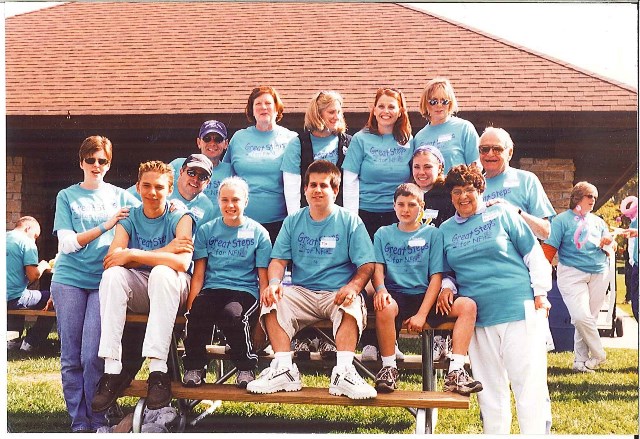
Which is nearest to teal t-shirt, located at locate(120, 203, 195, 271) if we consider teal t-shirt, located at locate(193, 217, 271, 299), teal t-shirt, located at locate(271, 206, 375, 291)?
teal t-shirt, located at locate(193, 217, 271, 299)

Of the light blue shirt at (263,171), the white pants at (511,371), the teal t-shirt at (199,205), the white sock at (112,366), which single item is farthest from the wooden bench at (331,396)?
the light blue shirt at (263,171)

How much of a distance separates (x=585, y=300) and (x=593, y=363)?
422 millimetres

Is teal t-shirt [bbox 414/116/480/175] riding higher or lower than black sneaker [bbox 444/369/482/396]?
higher

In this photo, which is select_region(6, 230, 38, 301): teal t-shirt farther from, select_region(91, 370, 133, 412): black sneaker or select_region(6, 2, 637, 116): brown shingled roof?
select_region(91, 370, 133, 412): black sneaker

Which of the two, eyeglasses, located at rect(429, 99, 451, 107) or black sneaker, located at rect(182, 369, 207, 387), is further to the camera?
eyeglasses, located at rect(429, 99, 451, 107)

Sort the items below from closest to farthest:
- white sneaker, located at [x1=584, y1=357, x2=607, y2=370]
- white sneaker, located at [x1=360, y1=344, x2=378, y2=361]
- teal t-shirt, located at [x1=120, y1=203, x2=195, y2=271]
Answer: teal t-shirt, located at [x1=120, y1=203, x2=195, y2=271]
white sneaker, located at [x1=584, y1=357, x2=607, y2=370]
white sneaker, located at [x1=360, y1=344, x2=378, y2=361]

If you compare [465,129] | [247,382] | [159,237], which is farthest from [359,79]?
[247,382]

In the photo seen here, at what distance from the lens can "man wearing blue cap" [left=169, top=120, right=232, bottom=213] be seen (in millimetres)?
4312

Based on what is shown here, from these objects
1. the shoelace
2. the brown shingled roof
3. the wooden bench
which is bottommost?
the wooden bench

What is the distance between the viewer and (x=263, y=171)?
4.23 meters

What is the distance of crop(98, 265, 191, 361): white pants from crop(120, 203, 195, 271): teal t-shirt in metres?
0.25

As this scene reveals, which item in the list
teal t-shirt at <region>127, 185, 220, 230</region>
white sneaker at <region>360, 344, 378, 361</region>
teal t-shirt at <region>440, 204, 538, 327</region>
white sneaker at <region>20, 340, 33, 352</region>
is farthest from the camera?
white sneaker at <region>20, 340, 33, 352</region>

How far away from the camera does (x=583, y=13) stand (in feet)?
12.8

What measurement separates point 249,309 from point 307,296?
0.31 meters
